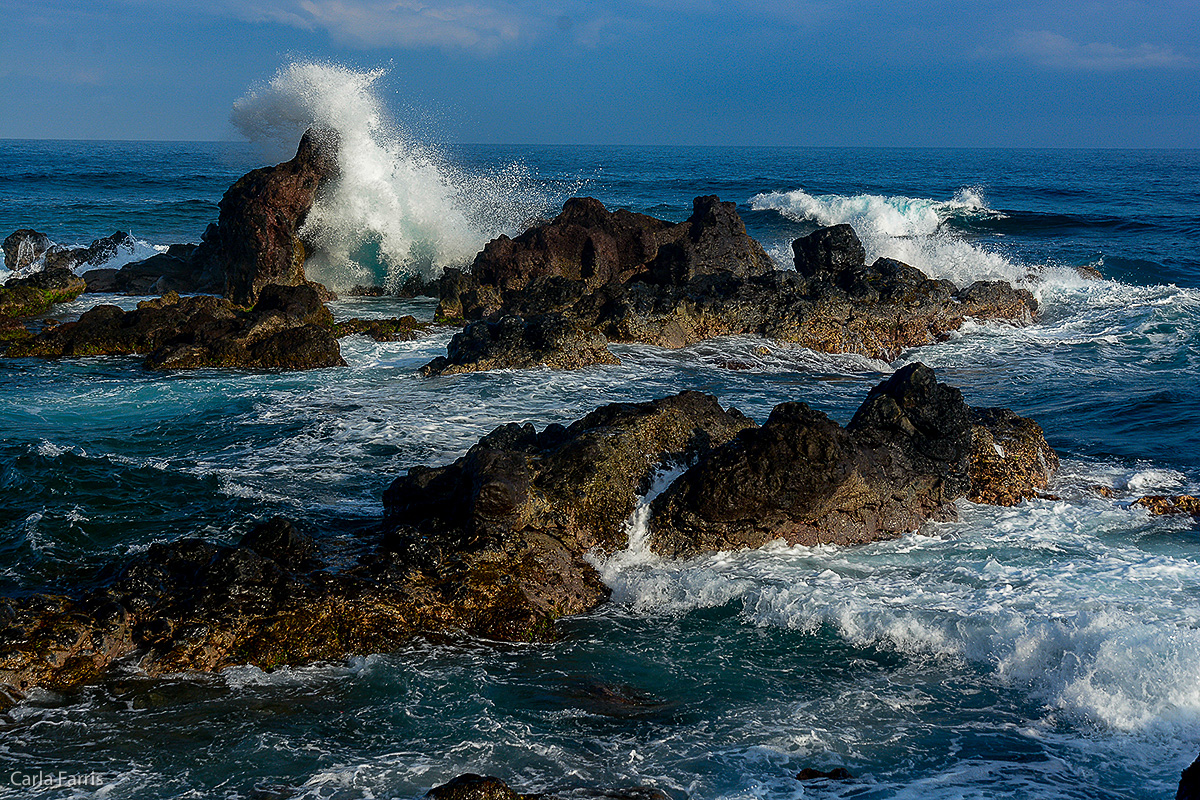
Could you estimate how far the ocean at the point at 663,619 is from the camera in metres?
4.09

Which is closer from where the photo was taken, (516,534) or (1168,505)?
(516,534)

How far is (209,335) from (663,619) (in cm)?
845

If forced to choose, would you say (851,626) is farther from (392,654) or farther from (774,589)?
(392,654)

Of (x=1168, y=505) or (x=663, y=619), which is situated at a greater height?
(x=1168, y=505)

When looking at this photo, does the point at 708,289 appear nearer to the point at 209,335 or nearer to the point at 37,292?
the point at 209,335

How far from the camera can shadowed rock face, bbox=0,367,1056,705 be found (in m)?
5.02

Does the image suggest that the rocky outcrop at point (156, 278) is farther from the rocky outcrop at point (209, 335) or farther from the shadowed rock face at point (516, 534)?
the shadowed rock face at point (516, 534)

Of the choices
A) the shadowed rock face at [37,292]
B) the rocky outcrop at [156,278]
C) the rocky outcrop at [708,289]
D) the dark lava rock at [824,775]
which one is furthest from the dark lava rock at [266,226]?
the dark lava rock at [824,775]

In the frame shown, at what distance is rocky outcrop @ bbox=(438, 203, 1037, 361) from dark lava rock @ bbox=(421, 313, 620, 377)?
755mm

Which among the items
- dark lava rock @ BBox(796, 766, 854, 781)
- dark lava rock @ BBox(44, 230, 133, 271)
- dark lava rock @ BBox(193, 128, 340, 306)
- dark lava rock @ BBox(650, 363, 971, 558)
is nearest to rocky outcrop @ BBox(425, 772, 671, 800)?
dark lava rock @ BBox(796, 766, 854, 781)

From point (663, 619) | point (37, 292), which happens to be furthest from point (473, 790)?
point (37, 292)

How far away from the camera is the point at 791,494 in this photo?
20.1 feet

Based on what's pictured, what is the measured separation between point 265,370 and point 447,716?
7944 millimetres

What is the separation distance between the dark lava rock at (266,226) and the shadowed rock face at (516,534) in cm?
996
